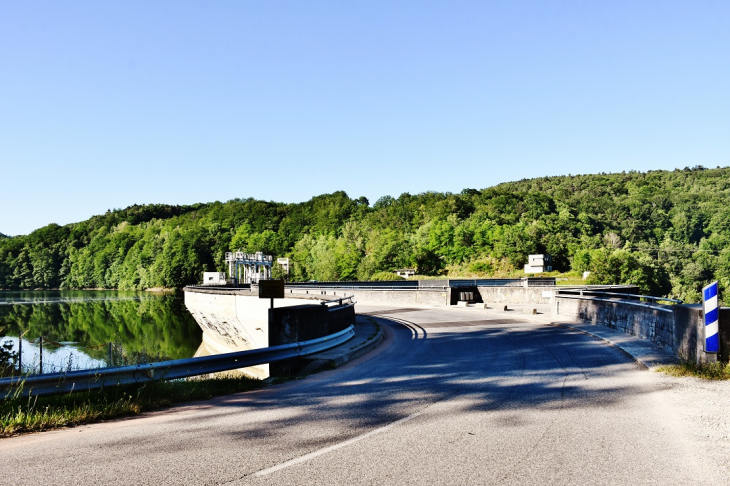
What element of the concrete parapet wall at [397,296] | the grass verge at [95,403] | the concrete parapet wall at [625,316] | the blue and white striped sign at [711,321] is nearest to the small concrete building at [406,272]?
the concrete parapet wall at [397,296]

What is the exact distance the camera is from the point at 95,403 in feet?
24.8

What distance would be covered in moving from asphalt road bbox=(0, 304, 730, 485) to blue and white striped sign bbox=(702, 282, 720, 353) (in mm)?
1040

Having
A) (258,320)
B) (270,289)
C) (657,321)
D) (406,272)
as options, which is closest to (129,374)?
(270,289)

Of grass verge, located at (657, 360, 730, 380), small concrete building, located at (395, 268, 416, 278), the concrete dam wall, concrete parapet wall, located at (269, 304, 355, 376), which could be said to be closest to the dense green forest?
small concrete building, located at (395, 268, 416, 278)

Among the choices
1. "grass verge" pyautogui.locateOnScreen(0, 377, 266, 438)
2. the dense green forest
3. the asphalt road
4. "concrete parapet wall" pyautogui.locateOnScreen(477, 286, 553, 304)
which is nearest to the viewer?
the asphalt road

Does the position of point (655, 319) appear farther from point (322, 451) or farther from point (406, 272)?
point (406, 272)

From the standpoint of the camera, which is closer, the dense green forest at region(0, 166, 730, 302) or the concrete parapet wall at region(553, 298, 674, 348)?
the concrete parapet wall at region(553, 298, 674, 348)

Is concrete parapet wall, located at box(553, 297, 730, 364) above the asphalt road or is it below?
above

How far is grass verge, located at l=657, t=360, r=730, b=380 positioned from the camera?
30.5 ft

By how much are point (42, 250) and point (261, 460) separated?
203 metres

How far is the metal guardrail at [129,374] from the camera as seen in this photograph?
718 centimetres

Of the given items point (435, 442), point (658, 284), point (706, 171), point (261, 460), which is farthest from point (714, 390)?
point (706, 171)

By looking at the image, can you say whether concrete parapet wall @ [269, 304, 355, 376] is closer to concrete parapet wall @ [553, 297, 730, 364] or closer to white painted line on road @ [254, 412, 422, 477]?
white painted line on road @ [254, 412, 422, 477]

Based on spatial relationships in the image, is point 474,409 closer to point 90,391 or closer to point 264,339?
point 90,391
